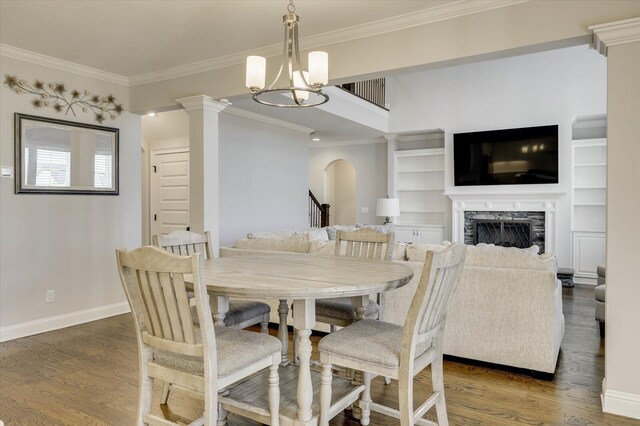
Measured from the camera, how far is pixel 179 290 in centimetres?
174

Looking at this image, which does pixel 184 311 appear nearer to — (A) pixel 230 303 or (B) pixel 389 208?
(A) pixel 230 303

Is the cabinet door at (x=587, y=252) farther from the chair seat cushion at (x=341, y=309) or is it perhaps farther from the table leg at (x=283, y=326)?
the table leg at (x=283, y=326)

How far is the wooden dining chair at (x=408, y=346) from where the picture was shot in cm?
188

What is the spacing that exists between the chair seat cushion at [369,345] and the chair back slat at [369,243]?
877 millimetres

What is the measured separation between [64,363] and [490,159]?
6.51 metres

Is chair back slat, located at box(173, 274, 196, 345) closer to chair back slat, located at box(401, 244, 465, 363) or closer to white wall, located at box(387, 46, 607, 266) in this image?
chair back slat, located at box(401, 244, 465, 363)

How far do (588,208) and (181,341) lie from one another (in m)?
6.92

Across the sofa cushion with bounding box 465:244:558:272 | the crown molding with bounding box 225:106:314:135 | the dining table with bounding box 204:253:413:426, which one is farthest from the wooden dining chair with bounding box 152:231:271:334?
the crown molding with bounding box 225:106:314:135

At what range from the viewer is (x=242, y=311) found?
2719mm

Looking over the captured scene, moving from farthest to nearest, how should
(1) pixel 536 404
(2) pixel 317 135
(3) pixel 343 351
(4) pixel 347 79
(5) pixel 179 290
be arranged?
(2) pixel 317 135 < (4) pixel 347 79 < (1) pixel 536 404 < (3) pixel 343 351 < (5) pixel 179 290

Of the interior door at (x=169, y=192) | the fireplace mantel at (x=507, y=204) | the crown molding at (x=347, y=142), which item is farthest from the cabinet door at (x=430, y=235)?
the interior door at (x=169, y=192)

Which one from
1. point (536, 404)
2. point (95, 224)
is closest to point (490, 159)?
point (536, 404)

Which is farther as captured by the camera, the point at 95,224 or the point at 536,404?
the point at 95,224

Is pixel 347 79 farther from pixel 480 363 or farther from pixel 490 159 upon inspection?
pixel 490 159
